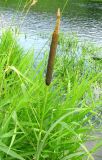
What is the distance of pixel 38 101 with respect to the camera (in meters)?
2.86

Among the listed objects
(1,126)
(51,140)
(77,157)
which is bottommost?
(77,157)

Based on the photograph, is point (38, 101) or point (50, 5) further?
point (50, 5)

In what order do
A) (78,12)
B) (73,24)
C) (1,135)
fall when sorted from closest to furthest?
(1,135) → (73,24) → (78,12)

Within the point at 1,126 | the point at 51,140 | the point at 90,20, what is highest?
the point at 1,126

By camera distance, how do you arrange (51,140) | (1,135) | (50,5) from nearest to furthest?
(1,135) < (51,140) < (50,5)

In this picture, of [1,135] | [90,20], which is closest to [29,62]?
[1,135]

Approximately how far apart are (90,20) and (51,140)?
26143 mm

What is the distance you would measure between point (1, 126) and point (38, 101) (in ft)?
1.14

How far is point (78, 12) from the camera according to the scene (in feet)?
106

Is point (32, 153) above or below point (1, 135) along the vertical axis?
below

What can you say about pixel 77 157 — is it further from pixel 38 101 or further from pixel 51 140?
pixel 38 101

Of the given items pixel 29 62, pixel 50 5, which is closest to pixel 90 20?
pixel 50 5

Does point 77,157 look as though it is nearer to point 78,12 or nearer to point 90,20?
point 90,20

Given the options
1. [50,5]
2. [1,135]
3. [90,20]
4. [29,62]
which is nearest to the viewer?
[1,135]
